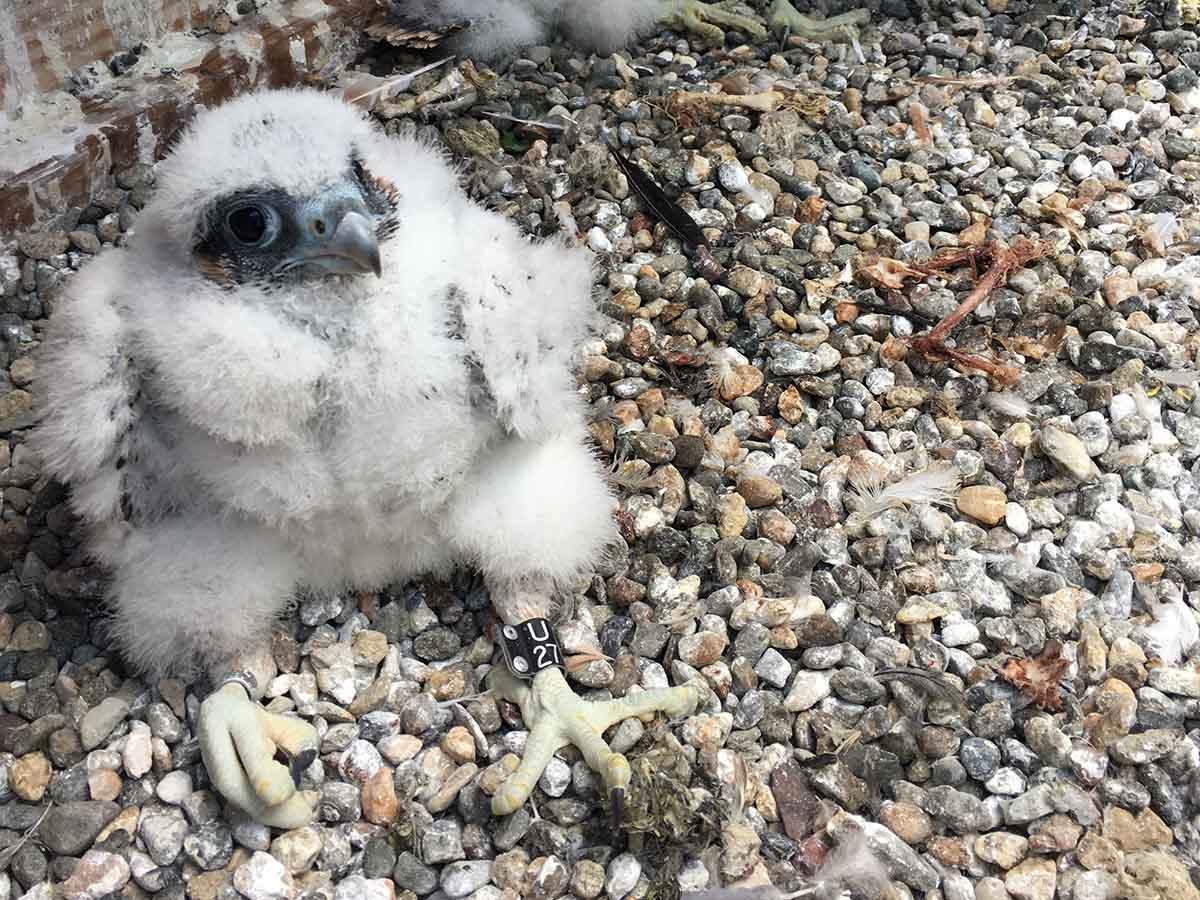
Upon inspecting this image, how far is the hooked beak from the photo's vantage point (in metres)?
1.95

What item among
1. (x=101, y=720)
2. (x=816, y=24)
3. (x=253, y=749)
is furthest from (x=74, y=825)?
(x=816, y=24)

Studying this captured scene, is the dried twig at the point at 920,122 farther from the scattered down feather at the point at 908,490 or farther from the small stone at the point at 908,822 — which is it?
the small stone at the point at 908,822

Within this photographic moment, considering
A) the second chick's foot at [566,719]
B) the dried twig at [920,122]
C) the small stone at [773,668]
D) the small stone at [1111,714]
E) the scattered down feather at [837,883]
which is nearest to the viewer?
the scattered down feather at [837,883]

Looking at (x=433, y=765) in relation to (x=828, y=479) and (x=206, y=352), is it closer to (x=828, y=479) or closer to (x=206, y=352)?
(x=206, y=352)

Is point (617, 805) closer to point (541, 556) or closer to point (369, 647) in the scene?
point (541, 556)

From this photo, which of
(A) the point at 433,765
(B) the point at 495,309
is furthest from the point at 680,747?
(B) the point at 495,309

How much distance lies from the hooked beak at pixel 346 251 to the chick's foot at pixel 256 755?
95 cm

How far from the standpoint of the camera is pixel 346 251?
196 centimetres

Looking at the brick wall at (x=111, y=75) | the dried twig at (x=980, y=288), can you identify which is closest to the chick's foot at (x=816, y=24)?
the dried twig at (x=980, y=288)

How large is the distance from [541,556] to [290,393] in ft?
2.29

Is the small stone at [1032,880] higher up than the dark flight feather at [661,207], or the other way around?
the dark flight feather at [661,207]

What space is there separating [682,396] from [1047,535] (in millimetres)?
1005

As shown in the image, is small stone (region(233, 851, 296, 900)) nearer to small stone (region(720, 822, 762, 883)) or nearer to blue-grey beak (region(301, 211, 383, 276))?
small stone (region(720, 822, 762, 883))

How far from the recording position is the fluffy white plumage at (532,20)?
4020 millimetres
